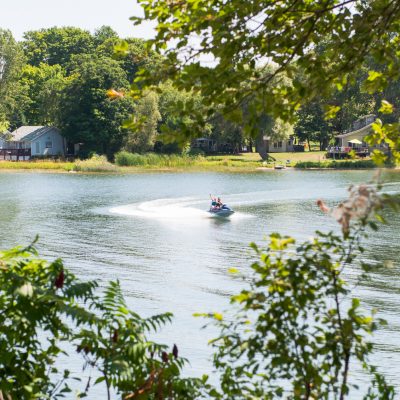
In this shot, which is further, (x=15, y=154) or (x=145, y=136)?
(x=15, y=154)

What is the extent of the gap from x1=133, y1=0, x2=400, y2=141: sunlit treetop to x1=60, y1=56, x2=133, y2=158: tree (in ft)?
327

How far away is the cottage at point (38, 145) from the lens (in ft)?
398

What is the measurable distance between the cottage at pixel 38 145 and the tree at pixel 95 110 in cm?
694

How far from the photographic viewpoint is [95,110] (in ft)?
359

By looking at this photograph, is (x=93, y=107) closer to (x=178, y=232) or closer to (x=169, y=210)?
(x=169, y=210)

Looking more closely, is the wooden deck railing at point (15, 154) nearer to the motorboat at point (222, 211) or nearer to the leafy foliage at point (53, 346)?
the motorboat at point (222, 211)

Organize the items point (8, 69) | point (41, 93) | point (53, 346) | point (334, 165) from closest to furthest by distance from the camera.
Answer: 1. point (53, 346)
2. point (334, 165)
3. point (8, 69)
4. point (41, 93)

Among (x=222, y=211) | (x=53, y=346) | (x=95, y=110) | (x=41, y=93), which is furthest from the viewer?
(x=41, y=93)

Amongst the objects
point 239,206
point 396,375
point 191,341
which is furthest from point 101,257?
point 239,206

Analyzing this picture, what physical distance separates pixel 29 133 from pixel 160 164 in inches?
1018

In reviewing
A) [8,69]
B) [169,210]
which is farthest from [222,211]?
[8,69]

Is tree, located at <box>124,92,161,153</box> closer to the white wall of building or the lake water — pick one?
the white wall of building

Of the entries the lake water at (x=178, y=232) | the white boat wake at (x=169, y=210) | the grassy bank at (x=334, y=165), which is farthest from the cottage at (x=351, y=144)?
the white boat wake at (x=169, y=210)

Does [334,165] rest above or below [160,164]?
below
